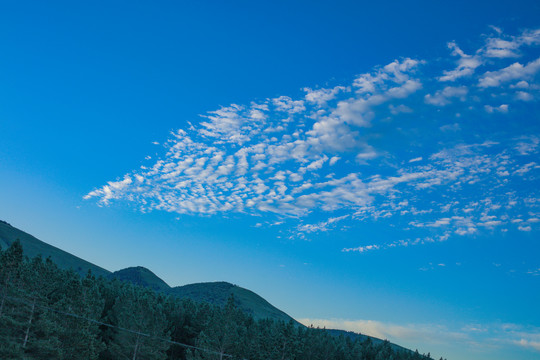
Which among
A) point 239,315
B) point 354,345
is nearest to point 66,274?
point 239,315

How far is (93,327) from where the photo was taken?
58.6 m

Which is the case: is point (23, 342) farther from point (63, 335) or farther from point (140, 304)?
point (140, 304)

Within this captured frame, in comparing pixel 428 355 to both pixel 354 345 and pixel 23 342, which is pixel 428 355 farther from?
pixel 23 342

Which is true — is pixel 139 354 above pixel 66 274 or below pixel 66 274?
below

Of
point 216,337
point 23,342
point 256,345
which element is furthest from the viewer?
point 256,345

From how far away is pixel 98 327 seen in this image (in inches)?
2517

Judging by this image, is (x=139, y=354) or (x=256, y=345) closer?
(x=139, y=354)

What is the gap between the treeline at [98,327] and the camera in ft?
167

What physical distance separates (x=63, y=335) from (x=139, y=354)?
1089 centimetres

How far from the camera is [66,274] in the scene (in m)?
78.9

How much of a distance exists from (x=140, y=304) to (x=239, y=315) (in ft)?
90.6

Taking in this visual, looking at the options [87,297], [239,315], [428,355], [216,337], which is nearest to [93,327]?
[87,297]

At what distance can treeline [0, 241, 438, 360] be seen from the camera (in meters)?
50.9

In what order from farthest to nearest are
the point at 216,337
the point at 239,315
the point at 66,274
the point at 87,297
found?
the point at 239,315 → the point at 66,274 → the point at 216,337 → the point at 87,297
